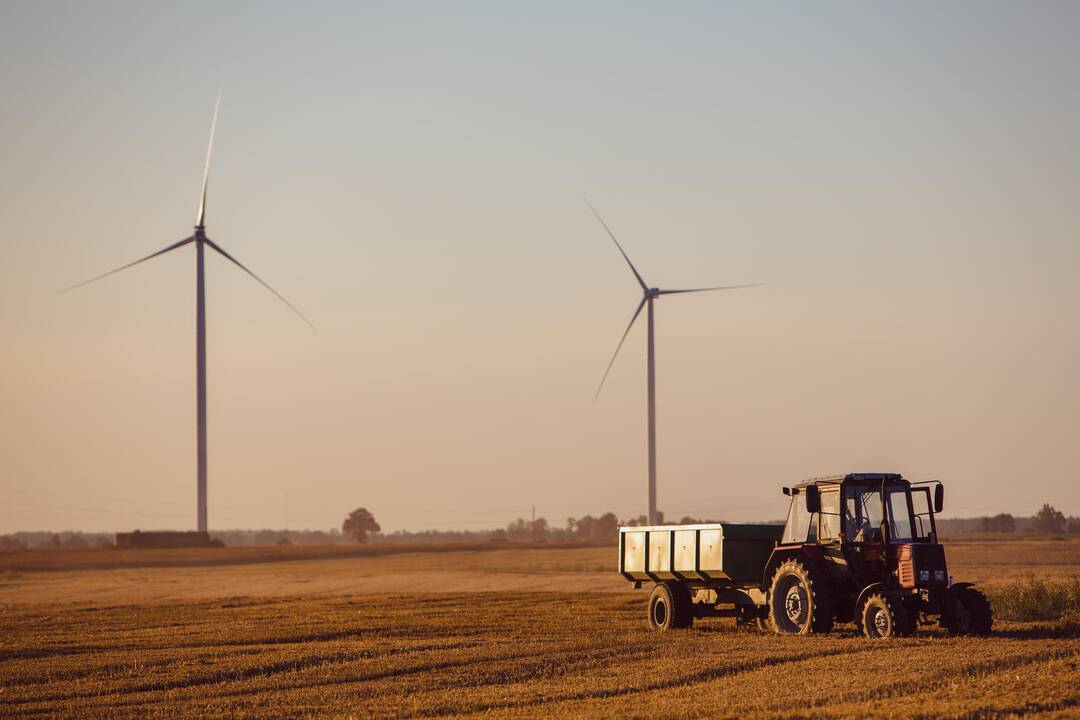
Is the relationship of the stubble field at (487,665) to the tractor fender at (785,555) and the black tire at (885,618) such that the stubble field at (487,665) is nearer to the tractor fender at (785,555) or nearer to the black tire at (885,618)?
the black tire at (885,618)

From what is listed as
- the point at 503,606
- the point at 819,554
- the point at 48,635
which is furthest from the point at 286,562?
the point at 819,554

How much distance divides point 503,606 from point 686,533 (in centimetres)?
1287

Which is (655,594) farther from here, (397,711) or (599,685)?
(397,711)

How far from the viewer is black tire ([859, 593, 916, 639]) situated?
90.4 feet

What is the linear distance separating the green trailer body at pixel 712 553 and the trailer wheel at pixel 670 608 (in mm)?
291

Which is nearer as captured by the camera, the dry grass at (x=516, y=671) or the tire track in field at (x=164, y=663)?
the dry grass at (x=516, y=671)

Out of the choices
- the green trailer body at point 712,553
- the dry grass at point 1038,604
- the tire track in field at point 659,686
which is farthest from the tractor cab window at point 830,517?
the dry grass at point 1038,604

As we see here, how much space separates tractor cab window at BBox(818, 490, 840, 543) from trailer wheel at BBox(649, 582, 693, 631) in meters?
4.79

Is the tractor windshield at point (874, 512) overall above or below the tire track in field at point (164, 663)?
above

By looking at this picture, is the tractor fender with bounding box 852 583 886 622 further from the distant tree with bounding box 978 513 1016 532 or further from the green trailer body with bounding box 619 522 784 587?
the distant tree with bounding box 978 513 1016 532

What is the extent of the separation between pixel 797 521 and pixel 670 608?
4385 mm

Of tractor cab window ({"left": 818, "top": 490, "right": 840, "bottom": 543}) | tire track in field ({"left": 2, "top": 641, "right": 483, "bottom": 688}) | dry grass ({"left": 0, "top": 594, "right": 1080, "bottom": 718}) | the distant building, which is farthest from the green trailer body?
the distant building

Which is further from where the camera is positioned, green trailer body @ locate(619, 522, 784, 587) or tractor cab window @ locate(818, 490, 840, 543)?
green trailer body @ locate(619, 522, 784, 587)

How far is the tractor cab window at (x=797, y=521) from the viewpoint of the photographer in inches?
1193
